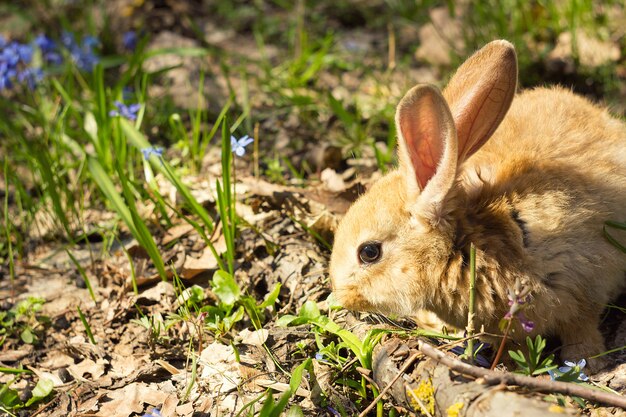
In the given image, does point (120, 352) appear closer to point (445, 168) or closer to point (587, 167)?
point (445, 168)

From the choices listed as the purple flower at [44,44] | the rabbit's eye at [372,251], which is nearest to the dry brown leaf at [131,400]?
the rabbit's eye at [372,251]

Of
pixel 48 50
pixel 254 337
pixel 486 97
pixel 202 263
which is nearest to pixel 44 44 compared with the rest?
pixel 48 50

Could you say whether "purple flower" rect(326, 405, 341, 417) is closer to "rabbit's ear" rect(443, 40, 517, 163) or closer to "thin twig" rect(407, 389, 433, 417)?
"thin twig" rect(407, 389, 433, 417)

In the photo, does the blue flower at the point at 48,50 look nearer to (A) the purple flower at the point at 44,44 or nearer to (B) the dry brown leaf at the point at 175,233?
(A) the purple flower at the point at 44,44

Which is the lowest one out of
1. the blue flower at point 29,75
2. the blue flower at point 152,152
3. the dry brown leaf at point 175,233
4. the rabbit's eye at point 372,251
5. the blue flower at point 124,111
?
the dry brown leaf at point 175,233

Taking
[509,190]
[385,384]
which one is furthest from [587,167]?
[385,384]

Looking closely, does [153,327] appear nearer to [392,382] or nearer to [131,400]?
[131,400]

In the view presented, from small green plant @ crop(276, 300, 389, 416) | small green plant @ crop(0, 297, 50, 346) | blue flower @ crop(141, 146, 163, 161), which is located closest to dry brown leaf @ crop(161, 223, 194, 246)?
blue flower @ crop(141, 146, 163, 161)
